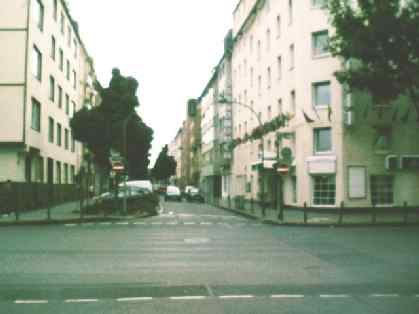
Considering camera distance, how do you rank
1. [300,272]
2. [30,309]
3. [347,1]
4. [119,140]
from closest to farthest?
[30,309] < [300,272] < [347,1] < [119,140]

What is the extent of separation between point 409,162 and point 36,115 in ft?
72.8

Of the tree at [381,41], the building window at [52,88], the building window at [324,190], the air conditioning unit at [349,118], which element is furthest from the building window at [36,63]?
the tree at [381,41]

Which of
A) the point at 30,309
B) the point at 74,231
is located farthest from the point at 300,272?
the point at 74,231

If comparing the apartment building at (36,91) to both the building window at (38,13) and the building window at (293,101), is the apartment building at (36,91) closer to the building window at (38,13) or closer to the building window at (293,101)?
the building window at (38,13)

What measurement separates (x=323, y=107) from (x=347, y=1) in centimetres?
966

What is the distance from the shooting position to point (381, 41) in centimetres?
2323

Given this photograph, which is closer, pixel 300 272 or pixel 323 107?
pixel 300 272

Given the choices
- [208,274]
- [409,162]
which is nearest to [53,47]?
[409,162]

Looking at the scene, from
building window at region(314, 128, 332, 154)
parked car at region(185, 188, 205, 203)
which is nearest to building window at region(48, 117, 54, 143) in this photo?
building window at region(314, 128, 332, 154)

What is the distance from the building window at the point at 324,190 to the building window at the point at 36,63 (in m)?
17.9

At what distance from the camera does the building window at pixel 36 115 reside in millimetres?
35319

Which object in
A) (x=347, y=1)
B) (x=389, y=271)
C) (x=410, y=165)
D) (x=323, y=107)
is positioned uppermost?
(x=347, y=1)

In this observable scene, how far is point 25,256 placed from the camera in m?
12.7

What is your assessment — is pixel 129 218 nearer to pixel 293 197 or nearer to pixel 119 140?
pixel 293 197
